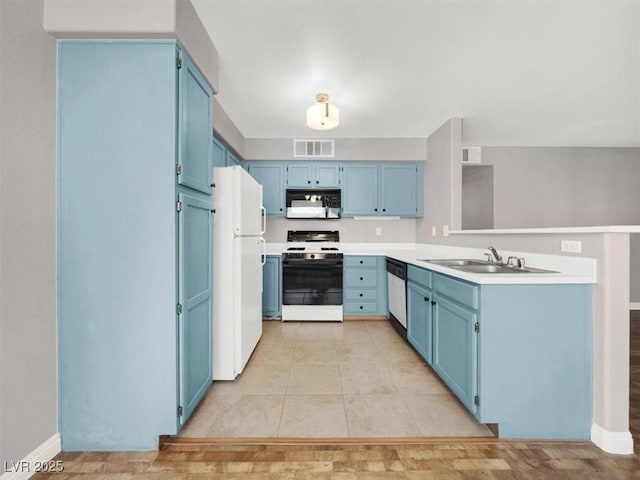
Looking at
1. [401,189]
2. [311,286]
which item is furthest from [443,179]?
[311,286]

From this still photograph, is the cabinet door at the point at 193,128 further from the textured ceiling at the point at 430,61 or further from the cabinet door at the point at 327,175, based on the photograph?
the cabinet door at the point at 327,175

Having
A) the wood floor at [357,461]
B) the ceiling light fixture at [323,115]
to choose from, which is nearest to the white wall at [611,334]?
the wood floor at [357,461]

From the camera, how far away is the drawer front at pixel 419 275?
2.59 meters

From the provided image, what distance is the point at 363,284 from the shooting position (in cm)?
434

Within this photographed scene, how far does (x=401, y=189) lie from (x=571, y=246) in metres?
2.72

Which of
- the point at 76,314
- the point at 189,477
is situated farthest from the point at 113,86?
the point at 189,477

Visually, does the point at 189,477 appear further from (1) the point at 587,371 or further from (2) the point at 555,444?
(1) the point at 587,371

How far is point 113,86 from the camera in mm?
→ 1661

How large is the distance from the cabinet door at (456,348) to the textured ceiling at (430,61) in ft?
6.10

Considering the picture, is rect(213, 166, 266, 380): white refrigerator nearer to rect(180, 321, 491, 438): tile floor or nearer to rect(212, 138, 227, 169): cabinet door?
rect(180, 321, 491, 438): tile floor

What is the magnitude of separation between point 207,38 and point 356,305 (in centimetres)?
343

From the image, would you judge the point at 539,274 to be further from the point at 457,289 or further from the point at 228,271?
the point at 228,271

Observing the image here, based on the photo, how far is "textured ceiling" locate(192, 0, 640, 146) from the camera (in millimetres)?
1916

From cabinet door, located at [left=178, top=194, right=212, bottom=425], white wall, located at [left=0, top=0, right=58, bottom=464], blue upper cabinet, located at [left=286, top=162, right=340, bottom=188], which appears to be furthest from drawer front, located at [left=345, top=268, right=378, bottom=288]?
white wall, located at [left=0, top=0, right=58, bottom=464]
